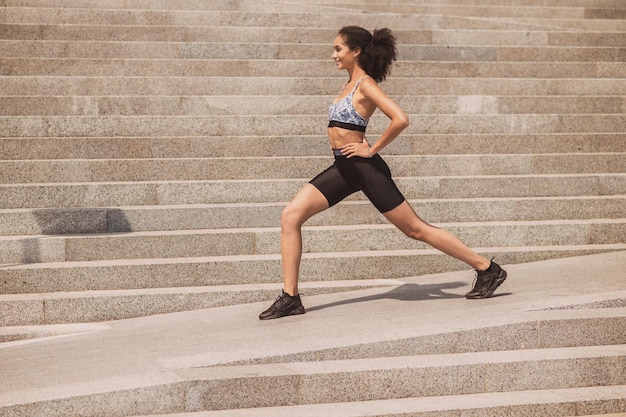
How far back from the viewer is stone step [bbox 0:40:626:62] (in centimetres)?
1130

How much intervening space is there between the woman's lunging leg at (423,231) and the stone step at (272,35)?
572 cm

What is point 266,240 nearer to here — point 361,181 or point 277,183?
point 277,183

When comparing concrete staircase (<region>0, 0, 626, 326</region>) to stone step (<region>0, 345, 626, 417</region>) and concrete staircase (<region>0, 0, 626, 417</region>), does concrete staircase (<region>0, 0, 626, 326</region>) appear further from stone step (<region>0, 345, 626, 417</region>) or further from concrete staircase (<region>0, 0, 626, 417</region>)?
stone step (<region>0, 345, 626, 417</region>)

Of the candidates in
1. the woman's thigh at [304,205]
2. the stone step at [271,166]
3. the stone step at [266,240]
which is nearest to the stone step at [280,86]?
the stone step at [271,166]

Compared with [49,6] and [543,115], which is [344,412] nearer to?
[543,115]

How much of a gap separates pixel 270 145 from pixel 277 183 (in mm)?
727

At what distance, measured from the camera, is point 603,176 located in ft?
31.4

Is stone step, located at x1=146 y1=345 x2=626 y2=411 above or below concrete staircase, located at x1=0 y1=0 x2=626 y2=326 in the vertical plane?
below

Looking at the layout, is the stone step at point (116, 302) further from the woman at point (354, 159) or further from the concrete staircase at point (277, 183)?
A: the woman at point (354, 159)

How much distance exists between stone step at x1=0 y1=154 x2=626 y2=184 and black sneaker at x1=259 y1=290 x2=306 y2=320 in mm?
2599

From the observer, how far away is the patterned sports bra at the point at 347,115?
675 cm

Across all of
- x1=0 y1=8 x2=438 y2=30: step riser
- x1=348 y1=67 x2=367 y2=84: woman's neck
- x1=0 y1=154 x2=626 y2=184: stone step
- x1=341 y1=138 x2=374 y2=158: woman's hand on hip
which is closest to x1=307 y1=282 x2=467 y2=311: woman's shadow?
x1=341 y1=138 x2=374 y2=158: woman's hand on hip

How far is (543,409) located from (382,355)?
1.02 m

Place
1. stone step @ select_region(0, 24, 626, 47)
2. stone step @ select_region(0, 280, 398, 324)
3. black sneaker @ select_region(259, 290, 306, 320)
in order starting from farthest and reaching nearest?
1. stone step @ select_region(0, 24, 626, 47)
2. stone step @ select_region(0, 280, 398, 324)
3. black sneaker @ select_region(259, 290, 306, 320)
